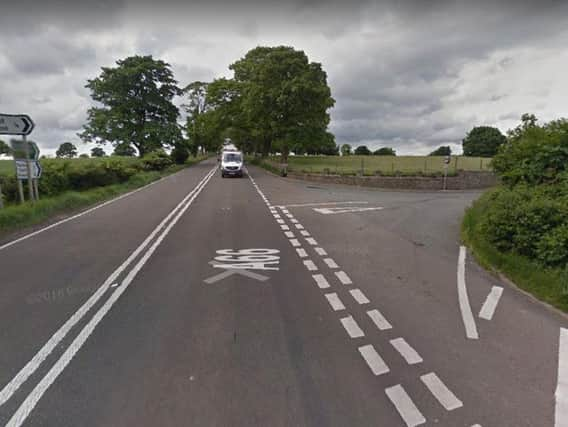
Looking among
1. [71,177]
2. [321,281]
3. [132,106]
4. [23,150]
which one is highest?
[132,106]

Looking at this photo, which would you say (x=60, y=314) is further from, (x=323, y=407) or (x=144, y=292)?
(x=323, y=407)

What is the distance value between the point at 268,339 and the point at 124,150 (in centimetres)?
3849

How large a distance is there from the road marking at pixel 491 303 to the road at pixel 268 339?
0.03m

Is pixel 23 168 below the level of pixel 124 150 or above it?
below

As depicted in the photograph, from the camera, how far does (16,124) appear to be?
8.98 meters

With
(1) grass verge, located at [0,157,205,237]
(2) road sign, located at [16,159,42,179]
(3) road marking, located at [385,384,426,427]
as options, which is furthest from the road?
(2) road sign, located at [16,159,42,179]

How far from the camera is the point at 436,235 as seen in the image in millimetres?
7566

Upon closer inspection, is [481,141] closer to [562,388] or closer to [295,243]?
[295,243]

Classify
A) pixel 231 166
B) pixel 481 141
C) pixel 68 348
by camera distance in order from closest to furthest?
pixel 68 348, pixel 231 166, pixel 481 141

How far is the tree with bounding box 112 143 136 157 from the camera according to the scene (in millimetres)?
34781

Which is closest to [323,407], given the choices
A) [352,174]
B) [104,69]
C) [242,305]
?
[242,305]

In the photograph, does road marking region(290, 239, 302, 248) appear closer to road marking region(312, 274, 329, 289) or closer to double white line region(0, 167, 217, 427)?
road marking region(312, 274, 329, 289)

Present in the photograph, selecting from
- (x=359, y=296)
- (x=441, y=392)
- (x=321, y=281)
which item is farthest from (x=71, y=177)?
(x=441, y=392)

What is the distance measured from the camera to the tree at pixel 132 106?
3428 cm
